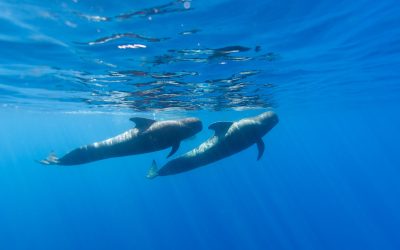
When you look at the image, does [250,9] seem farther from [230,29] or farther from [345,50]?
[345,50]

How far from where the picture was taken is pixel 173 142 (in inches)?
434

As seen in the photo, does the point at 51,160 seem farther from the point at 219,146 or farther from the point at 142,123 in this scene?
the point at 219,146

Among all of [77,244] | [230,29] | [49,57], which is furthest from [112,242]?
[230,29]

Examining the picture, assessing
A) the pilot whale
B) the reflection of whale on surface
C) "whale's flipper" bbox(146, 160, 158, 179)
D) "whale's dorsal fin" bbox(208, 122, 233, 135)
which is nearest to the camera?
the reflection of whale on surface

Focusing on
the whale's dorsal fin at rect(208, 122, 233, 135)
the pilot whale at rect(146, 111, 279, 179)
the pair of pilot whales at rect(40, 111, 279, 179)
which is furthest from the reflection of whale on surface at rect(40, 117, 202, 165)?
the pilot whale at rect(146, 111, 279, 179)

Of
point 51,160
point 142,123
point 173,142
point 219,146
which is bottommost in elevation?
point 219,146

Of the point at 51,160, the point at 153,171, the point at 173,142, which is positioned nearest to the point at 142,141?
the point at 173,142

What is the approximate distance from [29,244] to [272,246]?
54.3 m

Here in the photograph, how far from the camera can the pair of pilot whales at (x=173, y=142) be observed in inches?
432

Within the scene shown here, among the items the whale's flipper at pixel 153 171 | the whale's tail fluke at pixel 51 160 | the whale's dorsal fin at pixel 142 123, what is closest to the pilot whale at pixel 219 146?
the whale's flipper at pixel 153 171

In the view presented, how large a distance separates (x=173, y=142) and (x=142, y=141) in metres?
1.05

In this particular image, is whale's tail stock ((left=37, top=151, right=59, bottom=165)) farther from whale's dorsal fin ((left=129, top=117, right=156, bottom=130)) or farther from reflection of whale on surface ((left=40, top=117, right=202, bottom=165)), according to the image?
whale's dorsal fin ((left=129, top=117, right=156, bottom=130))

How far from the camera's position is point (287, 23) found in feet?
39.9

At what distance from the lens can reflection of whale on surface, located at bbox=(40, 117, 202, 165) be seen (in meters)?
10.9
